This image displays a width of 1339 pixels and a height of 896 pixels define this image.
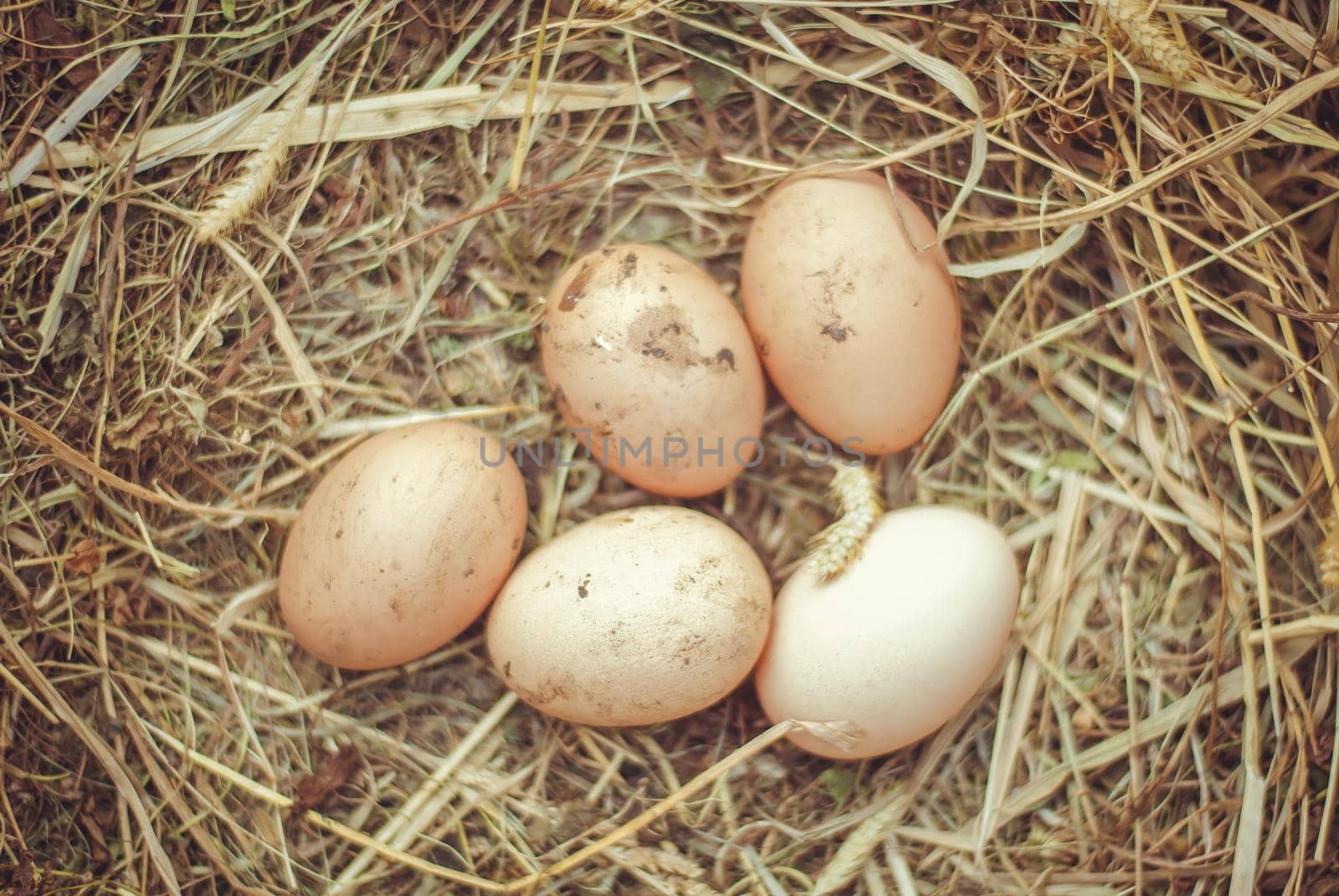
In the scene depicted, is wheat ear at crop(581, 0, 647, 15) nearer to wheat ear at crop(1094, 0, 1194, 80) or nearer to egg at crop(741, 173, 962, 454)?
egg at crop(741, 173, 962, 454)

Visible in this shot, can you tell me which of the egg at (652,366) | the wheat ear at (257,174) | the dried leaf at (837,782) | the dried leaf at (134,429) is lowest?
the dried leaf at (837,782)

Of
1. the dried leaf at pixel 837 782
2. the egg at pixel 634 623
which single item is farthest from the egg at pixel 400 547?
the dried leaf at pixel 837 782

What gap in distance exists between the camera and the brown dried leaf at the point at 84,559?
4.66ft

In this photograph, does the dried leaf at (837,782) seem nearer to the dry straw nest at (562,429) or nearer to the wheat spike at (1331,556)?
the dry straw nest at (562,429)

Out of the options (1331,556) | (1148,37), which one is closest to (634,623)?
(1331,556)

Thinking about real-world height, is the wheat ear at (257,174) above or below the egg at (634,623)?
above

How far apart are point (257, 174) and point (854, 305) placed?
3.20 ft

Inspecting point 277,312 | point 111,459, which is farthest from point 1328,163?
point 111,459

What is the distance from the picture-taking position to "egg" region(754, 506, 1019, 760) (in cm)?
126

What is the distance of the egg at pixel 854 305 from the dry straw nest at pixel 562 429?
0.10 meters

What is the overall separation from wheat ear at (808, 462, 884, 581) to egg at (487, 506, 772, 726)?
0.32 ft

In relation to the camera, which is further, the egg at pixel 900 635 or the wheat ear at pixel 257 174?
the wheat ear at pixel 257 174

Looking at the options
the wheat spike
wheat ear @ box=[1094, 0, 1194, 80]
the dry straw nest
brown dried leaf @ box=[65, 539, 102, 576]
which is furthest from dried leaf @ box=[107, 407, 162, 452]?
the wheat spike

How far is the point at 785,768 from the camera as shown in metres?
1.45
